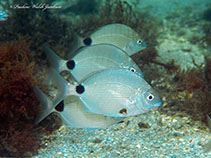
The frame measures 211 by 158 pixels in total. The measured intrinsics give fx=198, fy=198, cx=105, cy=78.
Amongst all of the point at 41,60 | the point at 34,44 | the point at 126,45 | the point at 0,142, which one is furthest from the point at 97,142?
the point at 34,44

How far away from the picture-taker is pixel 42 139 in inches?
137

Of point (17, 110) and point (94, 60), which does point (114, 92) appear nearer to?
point (94, 60)

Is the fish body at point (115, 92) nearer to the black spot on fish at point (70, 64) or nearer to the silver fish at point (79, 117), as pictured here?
the silver fish at point (79, 117)

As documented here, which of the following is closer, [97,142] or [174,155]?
[174,155]

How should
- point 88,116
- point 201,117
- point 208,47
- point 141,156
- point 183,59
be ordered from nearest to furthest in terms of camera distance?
point 88,116 < point 141,156 < point 201,117 < point 183,59 < point 208,47

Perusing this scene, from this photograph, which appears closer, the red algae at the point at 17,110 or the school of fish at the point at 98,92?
the school of fish at the point at 98,92

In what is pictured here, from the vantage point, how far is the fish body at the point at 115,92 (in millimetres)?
2480

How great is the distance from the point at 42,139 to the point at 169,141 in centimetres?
224

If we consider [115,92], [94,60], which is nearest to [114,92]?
[115,92]

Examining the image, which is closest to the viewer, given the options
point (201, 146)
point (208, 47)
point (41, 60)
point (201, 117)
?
point (201, 146)

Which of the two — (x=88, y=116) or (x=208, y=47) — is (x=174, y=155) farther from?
(x=208, y=47)

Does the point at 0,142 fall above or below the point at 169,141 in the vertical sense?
above

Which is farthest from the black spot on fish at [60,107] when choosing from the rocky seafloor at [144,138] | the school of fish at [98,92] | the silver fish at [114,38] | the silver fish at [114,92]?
the silver fish at [114,38]

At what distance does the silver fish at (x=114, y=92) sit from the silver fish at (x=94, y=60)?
63 centimetres
